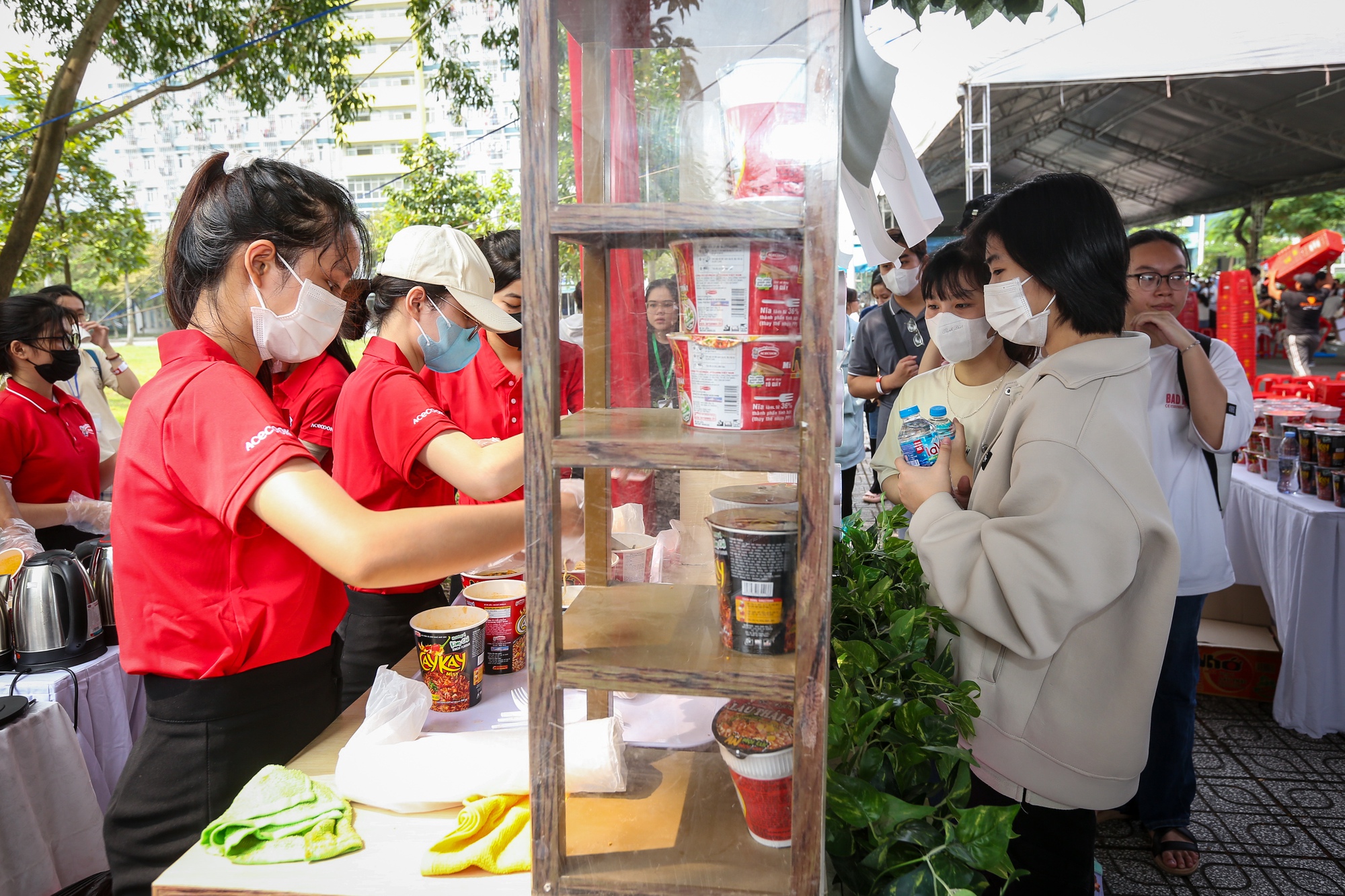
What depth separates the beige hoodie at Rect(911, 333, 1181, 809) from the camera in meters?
1.47

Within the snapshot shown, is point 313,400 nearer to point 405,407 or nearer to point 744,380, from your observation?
point 405,407

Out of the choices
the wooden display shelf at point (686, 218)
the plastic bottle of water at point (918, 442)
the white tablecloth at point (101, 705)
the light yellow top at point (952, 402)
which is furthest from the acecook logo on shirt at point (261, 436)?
the light yellow top at point (952, 402)

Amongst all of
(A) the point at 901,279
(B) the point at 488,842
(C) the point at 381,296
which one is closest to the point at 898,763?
(B) the point at 488,842

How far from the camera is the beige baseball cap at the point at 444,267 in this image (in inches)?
88.5

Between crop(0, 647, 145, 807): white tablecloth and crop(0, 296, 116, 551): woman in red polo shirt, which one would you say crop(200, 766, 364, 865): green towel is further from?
crop(0, 296, 116, 551): woman in red polo shirt

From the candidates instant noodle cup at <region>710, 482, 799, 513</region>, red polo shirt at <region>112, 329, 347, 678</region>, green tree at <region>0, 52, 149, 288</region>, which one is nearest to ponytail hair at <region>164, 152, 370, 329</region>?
red polo shirt at <region>112, 329, 347, 678</region>

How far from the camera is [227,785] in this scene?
4.74 ft

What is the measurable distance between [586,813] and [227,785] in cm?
74

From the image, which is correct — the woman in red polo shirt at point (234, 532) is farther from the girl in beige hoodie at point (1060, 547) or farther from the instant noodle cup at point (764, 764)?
the girl in beige hoodie at point (1060, 547)

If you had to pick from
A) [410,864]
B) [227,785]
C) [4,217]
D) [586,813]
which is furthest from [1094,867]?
[4,217]

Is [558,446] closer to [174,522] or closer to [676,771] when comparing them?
[676,771]

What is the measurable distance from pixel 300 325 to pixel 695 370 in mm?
943

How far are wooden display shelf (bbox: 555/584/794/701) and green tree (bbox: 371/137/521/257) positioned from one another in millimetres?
10148

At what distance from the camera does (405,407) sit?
6.30 feet
